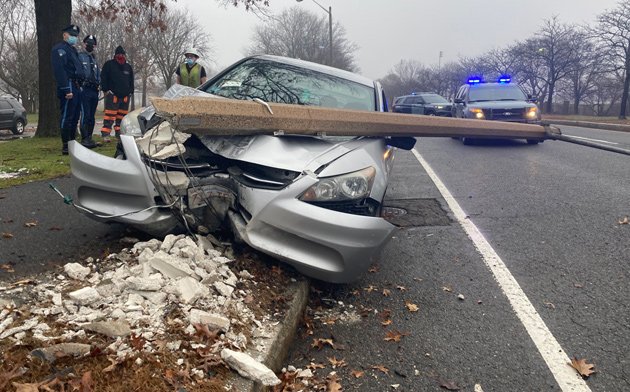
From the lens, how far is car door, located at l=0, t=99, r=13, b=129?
1795cm

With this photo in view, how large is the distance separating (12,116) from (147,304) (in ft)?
61.6

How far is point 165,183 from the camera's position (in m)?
3.60

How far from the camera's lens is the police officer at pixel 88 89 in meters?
8.83

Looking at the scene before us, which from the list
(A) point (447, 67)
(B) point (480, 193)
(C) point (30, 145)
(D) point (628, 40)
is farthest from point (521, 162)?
(A) point (447, 67)

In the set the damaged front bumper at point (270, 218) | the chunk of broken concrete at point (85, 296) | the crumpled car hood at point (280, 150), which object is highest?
the crumpled car hood at point (280, 150)

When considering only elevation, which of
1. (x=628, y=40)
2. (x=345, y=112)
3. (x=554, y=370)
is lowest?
(x=554, y=370)

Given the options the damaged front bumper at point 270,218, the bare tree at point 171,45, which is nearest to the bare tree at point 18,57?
the bare tree at point 171,45

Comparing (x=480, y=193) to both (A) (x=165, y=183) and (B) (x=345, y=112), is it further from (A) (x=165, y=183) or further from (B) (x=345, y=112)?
(A) (x=165, y=183)

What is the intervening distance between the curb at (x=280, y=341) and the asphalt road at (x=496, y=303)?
0.40ft

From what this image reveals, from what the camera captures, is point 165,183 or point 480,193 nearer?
point 165,183

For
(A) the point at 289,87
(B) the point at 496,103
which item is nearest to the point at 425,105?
(B) the point at 496,103

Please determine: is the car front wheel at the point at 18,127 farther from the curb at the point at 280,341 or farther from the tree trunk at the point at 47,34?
the curb at the point at 280,341

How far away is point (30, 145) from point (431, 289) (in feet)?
31.6

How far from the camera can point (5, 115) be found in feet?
59.2
